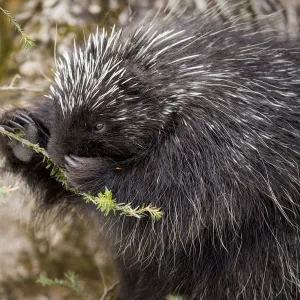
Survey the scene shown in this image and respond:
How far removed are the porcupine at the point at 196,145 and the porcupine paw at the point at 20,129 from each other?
297 mm

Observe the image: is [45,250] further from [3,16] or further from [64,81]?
[64,81]

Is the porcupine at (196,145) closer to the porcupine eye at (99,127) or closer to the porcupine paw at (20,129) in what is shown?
the porcupine eye at (99,127)

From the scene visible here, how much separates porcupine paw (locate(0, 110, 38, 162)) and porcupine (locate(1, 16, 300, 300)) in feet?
0.98

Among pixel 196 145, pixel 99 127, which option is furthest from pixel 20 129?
pixel 196 145

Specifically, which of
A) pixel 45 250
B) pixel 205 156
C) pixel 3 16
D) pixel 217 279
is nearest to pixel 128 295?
pixel 217 279

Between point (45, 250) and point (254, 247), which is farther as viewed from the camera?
point (45, 250)

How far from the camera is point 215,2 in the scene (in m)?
3.69

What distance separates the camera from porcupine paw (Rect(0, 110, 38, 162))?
3.28 m

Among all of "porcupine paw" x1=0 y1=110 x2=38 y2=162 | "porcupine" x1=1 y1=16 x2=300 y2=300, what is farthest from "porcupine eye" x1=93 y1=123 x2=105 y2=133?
"porcupine paw" x1=0 y1=110 x2=38 y2=162

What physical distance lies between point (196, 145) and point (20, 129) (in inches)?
40.4

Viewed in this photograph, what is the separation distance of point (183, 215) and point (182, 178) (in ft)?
0.64

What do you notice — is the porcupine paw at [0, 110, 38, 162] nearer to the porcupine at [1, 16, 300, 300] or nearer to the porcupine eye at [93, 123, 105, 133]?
the porcupine at [1, 16, 300, 300]

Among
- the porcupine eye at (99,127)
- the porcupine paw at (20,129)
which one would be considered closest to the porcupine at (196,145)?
the porcupine eye at (99,127)

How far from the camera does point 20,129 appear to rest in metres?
3.27
